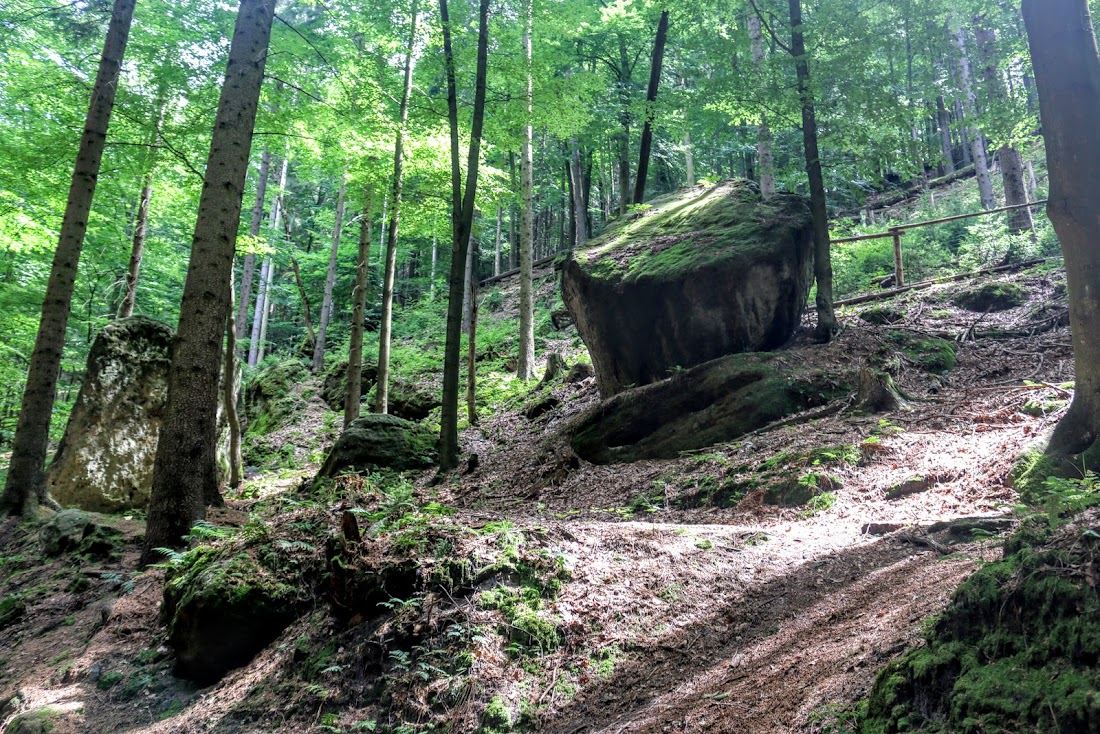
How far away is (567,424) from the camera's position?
403 inches

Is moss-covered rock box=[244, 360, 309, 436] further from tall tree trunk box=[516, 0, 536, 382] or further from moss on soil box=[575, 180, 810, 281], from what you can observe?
moss on soil box=[575, 180, 810, 281]

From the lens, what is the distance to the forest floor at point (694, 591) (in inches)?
116

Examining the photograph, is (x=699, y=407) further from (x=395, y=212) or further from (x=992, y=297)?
(x=395, y=212)

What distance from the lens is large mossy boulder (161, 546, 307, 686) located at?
394 centimetres

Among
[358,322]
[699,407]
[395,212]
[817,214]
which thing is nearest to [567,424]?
[699,407]

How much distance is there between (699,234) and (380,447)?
22.0 ft

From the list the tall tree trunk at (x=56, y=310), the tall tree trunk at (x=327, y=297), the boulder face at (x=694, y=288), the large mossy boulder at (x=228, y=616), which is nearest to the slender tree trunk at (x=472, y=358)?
the boulder face at (x=694, y=288)

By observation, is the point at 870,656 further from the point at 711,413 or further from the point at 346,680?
the point at 711,413

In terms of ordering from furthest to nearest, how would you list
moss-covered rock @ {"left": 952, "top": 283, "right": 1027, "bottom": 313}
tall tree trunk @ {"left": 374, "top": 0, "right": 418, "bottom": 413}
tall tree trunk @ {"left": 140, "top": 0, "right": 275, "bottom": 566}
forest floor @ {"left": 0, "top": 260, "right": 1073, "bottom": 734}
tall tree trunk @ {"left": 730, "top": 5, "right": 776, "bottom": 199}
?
tall tree trunk @ {"left": 730, "top": 5, "right": 776, "bottom": 199} < tall tree trunk @ {"left": 374, "top": 0, "right": 418, "bottom": 413} < moss-covered rock @ {"left": 952, "top": 283, "right": 1027, "bottom": 313} < tall tree trunk @ {"left": 140, "top": 0, "right": 275, "bottom": 566} < forest floor @ {"left": 0, "top": 260, "right": 1073, "bottom": 734}

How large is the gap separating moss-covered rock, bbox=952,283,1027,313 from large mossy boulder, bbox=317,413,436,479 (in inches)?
415

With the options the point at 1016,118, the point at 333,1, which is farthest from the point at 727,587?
the point at 333,1

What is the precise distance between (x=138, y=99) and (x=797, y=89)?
34.9 feet

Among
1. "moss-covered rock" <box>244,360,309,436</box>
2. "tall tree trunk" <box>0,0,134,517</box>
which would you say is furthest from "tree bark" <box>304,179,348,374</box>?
"tall tree trunk" <box>0,0,134,517</box>

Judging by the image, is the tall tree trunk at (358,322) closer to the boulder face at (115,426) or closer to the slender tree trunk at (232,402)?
the slender tree trunk at (232,402)
